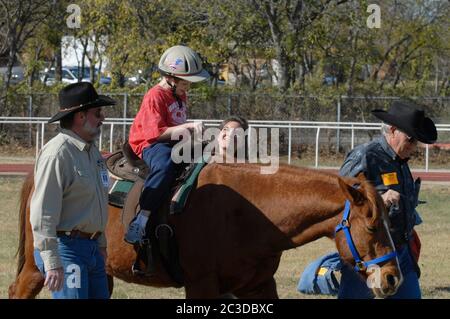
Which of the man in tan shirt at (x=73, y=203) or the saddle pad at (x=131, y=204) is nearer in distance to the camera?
the man in tan shirt at (x=73, y=203)

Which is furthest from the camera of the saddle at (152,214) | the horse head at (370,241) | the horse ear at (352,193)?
the saddle at (152,214)

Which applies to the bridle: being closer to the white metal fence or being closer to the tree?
the white metal fence

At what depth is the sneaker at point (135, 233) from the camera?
6.88 metres

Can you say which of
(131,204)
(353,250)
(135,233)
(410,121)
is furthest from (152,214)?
(410,121)

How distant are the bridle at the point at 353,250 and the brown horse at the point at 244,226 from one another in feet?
0.30

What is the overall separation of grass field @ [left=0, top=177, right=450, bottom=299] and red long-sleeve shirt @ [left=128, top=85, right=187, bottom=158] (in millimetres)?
2512

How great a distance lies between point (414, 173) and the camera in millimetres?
22609

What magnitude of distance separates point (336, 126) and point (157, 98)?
17.2 meters

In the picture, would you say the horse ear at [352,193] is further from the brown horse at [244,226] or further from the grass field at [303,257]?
the grass field at [303,257]

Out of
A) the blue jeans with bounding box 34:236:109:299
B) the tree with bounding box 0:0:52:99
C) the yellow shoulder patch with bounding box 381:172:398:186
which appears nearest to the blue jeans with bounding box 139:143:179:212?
the blue jeans with bounding box 34:236:109:299

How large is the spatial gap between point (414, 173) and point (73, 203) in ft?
58.9

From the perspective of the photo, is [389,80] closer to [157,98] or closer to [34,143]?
[34,143]

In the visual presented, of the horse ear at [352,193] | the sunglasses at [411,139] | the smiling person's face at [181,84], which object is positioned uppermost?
the smiling person's face at [181,84]

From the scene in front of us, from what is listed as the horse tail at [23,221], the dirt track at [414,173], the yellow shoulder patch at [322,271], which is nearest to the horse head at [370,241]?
the horse tail at [23,221]
